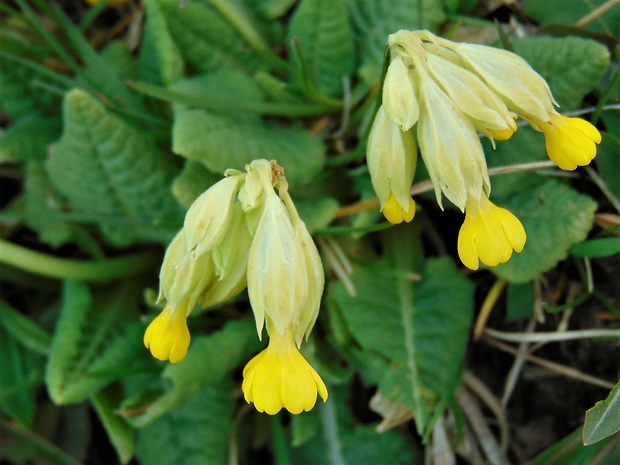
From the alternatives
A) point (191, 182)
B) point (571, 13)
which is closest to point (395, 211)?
point (191, 182)

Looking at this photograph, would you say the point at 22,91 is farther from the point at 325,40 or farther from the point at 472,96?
the point at 472,96

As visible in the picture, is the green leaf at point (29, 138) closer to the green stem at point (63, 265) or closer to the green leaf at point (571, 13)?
the green stem at point (63, 265)

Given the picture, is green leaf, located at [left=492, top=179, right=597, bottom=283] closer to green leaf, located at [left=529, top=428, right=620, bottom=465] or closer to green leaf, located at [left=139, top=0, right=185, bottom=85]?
green leaf, located at [left=529, top=428, right=620, bottom=465]

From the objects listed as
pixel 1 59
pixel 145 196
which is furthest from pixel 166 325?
pixel 1 59

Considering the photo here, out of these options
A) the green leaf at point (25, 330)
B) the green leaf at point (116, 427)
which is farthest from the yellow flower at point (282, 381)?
the green leaf at point (25, 330)

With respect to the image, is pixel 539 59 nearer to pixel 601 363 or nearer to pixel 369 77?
pixel 369 77
